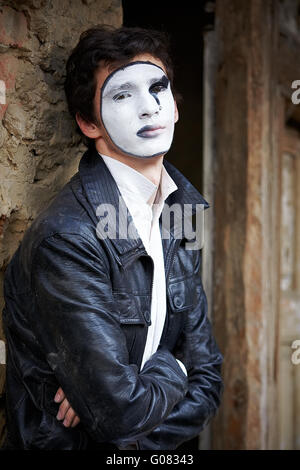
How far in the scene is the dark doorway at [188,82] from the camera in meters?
2.71

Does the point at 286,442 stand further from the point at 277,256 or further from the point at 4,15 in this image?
the point at 4,15

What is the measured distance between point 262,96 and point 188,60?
0.48 m

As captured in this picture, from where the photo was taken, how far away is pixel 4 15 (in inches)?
62.6

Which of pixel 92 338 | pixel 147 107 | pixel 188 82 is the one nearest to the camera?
pixel 92 338

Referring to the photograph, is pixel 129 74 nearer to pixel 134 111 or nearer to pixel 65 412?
pixel 134 111

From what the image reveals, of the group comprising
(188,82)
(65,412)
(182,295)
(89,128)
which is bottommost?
(65,412)

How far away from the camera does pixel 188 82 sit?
109 inches

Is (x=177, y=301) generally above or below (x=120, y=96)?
below

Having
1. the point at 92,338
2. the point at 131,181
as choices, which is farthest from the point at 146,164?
the point at 92,338

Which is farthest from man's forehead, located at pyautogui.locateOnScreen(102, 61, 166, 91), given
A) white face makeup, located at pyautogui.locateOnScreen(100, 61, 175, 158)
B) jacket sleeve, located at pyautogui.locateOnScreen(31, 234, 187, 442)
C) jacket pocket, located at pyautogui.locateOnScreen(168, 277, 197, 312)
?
jacket pocket, located at pyautogui.locateOnScreen(168, 277, 197, 312)

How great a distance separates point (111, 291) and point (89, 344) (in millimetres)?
151

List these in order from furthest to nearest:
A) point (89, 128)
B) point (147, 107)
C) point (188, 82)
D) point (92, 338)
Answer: point (188, 82) < point (89, 128) < point (147, 107) < point (92, 338)

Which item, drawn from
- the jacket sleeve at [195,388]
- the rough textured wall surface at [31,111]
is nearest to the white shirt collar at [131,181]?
the rough textured wall surface at [31,111]

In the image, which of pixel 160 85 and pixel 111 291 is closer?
pixel 111 291
